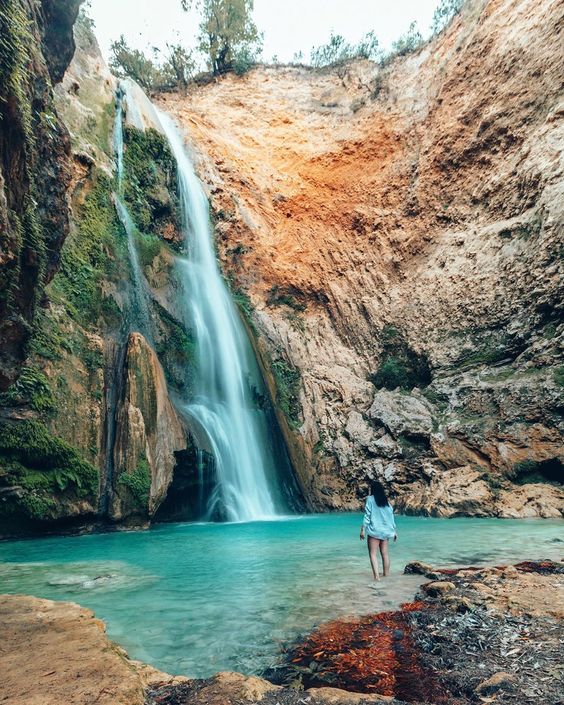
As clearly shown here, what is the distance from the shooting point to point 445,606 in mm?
3980

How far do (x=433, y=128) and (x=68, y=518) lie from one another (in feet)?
65.9

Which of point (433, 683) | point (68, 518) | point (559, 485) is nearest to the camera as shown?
point (433, 683)

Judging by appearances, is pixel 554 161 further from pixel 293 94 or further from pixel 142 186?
pixel 293 94

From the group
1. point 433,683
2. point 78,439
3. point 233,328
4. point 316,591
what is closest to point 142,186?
point 233,328

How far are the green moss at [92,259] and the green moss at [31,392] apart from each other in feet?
7.02

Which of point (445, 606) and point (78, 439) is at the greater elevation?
point (78, 439)

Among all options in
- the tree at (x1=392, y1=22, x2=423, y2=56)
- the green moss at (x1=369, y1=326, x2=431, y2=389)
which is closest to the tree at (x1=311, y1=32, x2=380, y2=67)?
the tree at (x1=392, y1=22, x2=423, y2=56)

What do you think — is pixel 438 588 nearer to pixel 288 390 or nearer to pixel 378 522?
pixel 378 522

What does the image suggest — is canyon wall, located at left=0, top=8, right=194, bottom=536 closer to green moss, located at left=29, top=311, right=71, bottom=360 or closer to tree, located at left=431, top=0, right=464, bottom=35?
green moss, located at left=29, top=311, right=71, bottom=360

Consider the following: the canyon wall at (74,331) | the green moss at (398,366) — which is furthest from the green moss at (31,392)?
the green moss at (398,366)

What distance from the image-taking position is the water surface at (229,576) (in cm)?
372

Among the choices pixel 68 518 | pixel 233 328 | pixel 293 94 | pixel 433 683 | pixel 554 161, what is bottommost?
pixel 433 683

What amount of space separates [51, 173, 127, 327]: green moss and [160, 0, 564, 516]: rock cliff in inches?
241

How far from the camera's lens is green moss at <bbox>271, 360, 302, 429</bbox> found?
16.9m
